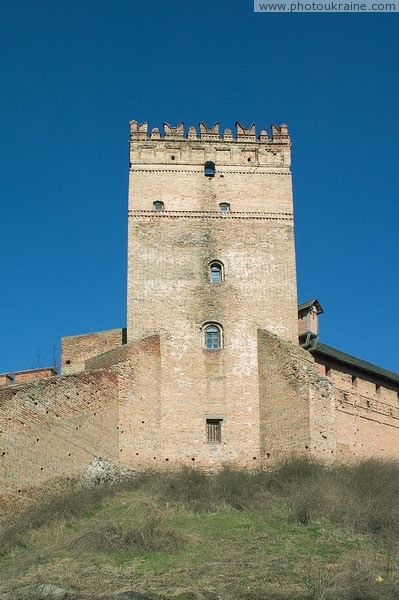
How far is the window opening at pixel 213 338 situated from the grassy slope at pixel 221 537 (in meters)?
4.80

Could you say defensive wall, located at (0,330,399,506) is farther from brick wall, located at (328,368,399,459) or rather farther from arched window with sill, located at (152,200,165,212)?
arched window with sill, located at (152,200,165,212)

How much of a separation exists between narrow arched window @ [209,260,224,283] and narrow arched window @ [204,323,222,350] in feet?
5.38

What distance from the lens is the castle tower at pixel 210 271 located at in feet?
91.2

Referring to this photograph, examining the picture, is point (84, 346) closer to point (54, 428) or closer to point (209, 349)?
point (209, 349)

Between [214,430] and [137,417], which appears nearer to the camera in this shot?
[137,417]

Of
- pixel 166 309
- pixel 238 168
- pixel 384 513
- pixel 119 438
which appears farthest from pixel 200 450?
pixel 238 168

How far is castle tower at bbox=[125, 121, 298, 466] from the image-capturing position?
91.2 feet

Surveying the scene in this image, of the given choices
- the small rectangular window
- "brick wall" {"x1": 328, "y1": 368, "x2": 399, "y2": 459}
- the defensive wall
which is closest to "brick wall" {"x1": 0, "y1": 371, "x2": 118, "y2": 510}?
the defensive wall

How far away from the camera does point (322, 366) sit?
3177 centimetres

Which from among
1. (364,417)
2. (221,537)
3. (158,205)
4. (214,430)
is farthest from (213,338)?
(221,537)

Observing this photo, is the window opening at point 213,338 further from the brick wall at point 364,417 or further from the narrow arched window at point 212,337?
the brick wall at point 364,417

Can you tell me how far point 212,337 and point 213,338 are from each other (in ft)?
0.18

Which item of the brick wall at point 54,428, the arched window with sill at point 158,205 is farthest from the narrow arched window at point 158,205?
the brick wall at point 54,428

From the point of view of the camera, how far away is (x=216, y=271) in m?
29.8
